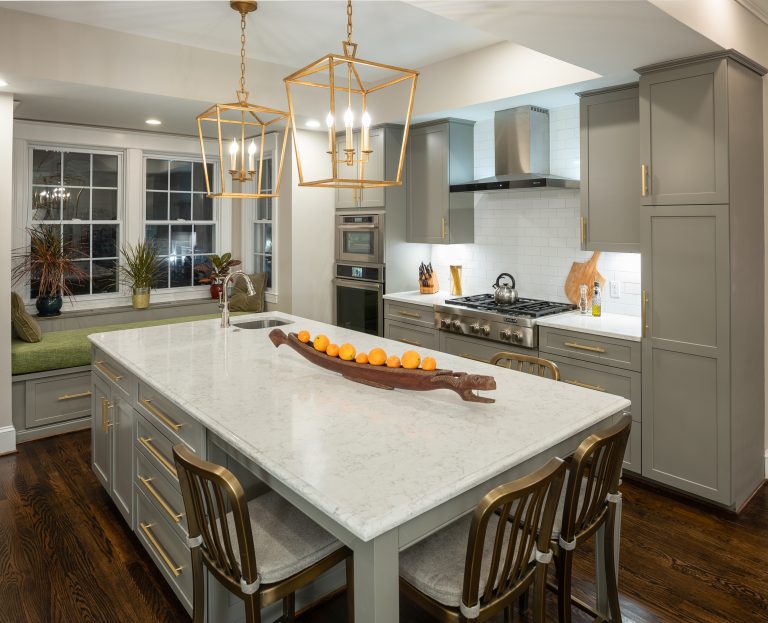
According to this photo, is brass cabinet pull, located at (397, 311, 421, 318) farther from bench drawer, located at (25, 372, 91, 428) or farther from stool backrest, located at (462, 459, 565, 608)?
stool backrest, located at (462, 459, 565, 608)

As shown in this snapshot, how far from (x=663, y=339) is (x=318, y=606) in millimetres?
2386

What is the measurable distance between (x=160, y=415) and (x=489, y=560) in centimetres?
149

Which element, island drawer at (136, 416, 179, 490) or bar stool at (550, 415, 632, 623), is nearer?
bar stool at (550, 415, 632, 623)

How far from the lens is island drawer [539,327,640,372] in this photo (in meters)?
3.51

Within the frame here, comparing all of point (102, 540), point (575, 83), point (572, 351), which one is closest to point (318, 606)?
point (102, 540)

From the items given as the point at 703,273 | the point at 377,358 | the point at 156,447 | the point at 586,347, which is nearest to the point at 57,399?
the point at 156,447

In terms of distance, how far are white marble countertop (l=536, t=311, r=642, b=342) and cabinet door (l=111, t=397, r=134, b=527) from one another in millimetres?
2628

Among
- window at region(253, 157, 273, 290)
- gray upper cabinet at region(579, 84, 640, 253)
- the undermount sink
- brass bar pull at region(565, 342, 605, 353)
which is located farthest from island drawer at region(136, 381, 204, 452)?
window at region(253, 157, 273, 290)

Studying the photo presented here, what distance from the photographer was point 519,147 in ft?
14.4

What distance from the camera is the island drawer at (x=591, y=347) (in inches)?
138

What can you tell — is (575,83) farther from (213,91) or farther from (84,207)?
(84,207)

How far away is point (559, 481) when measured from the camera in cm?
161

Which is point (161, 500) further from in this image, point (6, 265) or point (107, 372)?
point (6, 265)

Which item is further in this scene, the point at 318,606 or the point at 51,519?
the point at 51,519
